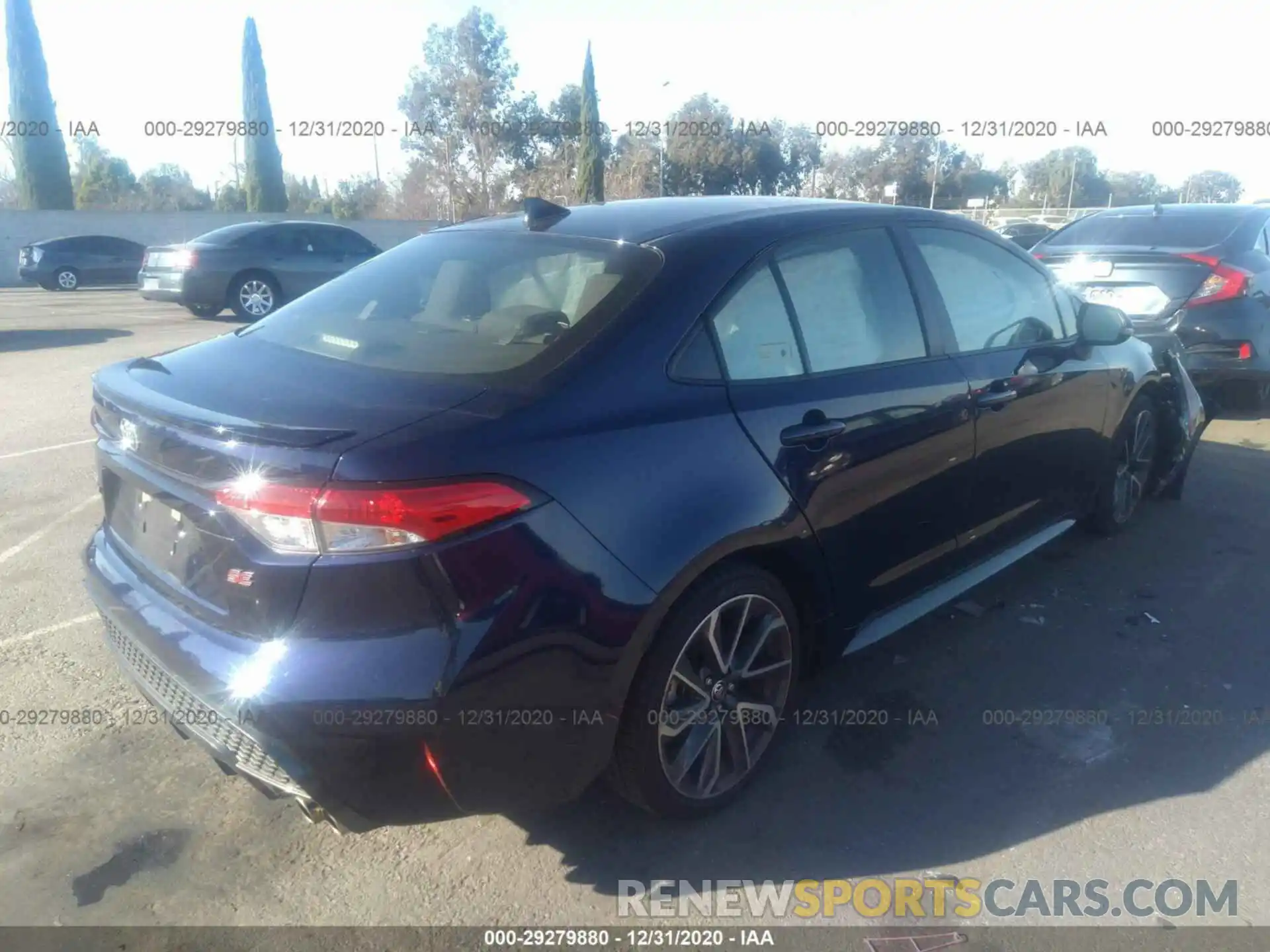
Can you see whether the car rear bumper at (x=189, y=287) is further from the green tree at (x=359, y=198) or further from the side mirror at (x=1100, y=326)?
the green tree at (x=359, y=198)

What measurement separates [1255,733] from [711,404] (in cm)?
226

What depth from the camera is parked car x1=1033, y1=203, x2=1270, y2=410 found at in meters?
6.75

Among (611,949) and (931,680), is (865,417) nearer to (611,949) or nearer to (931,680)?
(931,680)

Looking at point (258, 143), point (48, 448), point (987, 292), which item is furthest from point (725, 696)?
point (258, 143)

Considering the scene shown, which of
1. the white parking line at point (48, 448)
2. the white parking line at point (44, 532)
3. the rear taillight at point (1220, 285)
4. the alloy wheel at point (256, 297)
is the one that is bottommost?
the white parking line at point (44, 532)

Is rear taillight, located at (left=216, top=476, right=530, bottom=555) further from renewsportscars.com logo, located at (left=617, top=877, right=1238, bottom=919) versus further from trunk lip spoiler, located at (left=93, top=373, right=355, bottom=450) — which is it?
renewsportscars.com logo, located at (left=617, top=877, right=1238, bottom=919)

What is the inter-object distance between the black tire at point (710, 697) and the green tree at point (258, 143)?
115 ft

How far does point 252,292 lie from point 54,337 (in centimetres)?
249

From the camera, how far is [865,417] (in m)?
3.04

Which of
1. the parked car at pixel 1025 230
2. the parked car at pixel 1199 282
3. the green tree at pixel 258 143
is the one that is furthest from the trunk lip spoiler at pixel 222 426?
the green tree at pixel 258 143

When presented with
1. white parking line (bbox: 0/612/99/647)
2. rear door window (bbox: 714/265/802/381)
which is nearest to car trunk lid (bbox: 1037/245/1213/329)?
rear door window (bbox: 714/265/802/381)

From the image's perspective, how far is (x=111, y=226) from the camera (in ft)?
96.1

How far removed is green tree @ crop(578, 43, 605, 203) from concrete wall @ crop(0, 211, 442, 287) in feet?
17.6

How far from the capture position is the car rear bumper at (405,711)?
2096mm
